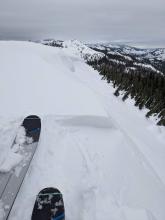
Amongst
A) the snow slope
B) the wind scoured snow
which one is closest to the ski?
the snow slope

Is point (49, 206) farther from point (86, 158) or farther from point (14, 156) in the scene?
point (86, 158)

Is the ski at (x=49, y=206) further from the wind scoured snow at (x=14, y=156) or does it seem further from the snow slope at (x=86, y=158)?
the wind scoured snow at (x=14, y=156)

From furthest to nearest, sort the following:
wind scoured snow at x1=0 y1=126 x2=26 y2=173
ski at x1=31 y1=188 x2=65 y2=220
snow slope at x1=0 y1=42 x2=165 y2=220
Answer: wind scoured snow at x1=0 y1=126 x2=26 y2=173 < snow slope at x1=0 y1=42 x2=165 y2=220 < ski at x1=31 y1=188 x2=65 y2=220

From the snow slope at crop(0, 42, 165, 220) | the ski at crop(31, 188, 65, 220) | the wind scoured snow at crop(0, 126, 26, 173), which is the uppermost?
the ski at crop(31, 188, 65, 220)

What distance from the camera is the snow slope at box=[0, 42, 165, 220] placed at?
4519 millimetres

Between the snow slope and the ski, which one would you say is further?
the snow slope

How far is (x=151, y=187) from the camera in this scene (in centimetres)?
558

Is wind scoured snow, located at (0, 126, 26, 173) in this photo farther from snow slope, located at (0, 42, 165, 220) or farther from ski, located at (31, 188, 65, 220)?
ski, located at (31, 188, 65, 220)

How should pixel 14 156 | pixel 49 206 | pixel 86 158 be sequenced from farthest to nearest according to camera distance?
1. pixel 86 158
2. pixel 14 156
3. pixel 49 206

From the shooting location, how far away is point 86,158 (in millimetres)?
5914

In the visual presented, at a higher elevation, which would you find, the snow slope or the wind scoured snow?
the wind scoured snow

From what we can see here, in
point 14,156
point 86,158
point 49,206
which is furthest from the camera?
point 86,158

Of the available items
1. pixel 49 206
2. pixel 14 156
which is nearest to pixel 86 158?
pixel 14 156

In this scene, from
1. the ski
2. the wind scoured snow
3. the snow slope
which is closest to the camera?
the ski
